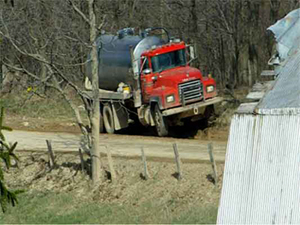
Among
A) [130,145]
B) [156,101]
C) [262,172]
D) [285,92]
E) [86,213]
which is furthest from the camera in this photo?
[156,101]

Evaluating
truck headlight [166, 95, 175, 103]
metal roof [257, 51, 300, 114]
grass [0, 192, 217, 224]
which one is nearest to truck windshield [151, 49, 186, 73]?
truck headlight [166, 95, 175, 103]

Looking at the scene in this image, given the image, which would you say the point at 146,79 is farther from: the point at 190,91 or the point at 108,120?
the point at 108,120

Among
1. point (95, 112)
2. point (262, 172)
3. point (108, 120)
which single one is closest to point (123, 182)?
point (95, 112)

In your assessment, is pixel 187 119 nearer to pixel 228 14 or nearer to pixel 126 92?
pixel 126 92

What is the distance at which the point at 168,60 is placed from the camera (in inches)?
1013

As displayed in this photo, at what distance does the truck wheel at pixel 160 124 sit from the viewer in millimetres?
25328

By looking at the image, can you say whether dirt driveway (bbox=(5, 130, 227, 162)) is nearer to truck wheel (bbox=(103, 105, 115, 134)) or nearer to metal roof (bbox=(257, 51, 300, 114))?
truck wheel (bbox=(103, 105, 115, 134))

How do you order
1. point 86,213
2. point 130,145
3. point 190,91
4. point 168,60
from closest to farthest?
1. point 86,213
2. point 130,145
3. point 190,91
4. point 168,60

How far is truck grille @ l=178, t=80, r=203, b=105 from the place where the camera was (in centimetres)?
2505

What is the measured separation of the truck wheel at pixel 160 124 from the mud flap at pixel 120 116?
1940 mm

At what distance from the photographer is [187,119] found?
27.1 metres

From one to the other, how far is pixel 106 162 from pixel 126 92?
4.12m

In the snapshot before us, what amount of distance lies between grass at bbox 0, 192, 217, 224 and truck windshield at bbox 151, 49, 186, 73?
650 centimetres

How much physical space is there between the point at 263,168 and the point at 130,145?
50.1ft
